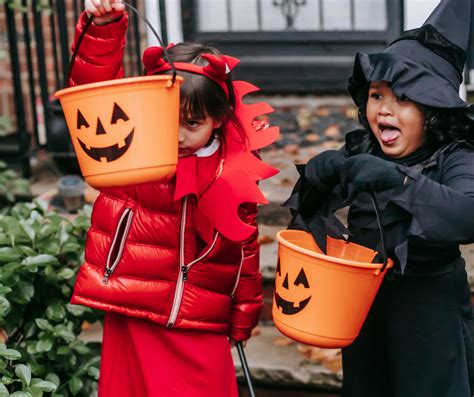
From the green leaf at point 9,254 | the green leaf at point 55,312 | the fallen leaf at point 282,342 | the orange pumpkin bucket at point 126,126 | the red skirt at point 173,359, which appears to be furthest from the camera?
the fallen leaf at point 282,342

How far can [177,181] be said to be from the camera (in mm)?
2480

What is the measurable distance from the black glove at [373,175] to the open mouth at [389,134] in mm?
168

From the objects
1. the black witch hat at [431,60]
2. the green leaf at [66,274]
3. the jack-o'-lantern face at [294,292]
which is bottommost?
the green leaf at [66,274]

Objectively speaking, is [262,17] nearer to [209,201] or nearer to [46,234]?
[46,234]

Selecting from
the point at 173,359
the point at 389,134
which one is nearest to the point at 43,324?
the point at 173,359

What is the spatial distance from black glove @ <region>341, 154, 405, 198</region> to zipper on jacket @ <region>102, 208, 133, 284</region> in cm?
70

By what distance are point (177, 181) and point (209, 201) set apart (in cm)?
12

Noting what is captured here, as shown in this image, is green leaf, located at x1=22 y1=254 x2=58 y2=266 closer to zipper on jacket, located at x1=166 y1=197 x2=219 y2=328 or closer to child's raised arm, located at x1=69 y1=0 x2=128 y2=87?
zipper on jacket, located at x1=166 y1=197 x2=219 y2=328

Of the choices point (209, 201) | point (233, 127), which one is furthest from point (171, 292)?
point (233, 127)

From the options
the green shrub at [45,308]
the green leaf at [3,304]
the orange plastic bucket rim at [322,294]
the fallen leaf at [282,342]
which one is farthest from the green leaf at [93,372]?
the orange plastic bucket rim at [322,294]

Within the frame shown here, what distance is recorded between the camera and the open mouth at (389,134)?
2.39 m

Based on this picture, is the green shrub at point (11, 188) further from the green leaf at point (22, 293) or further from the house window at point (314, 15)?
the house window at point (314, 15)

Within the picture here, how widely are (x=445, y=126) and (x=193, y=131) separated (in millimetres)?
684

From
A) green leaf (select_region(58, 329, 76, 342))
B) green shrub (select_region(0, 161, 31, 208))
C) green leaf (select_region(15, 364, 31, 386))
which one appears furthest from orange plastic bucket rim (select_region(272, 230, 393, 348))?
green shrub (select_region(0, 161, 31, 208))
